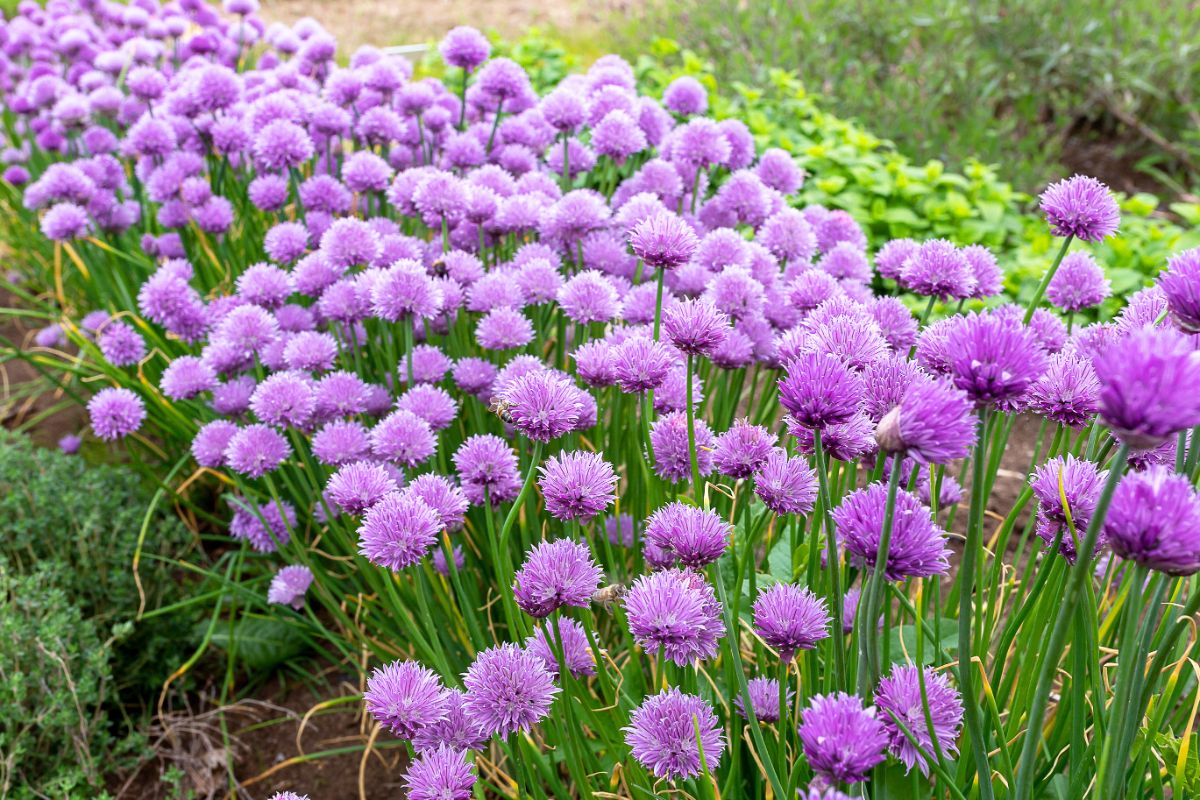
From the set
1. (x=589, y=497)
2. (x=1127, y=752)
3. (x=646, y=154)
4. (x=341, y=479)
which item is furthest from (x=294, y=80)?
(x=1127, y=752)

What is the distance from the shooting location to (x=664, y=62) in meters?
6.06

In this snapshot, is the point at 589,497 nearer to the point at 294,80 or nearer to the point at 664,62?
the point at 294,80

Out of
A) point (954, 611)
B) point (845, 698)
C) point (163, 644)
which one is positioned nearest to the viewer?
point (845, 698)

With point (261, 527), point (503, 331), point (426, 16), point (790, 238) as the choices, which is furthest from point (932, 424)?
point (426, 16)

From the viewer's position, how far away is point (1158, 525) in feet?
2.39

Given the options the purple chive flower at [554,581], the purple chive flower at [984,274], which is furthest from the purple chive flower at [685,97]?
the purple chive flower at [554,581]

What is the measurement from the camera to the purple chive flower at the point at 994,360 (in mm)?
822

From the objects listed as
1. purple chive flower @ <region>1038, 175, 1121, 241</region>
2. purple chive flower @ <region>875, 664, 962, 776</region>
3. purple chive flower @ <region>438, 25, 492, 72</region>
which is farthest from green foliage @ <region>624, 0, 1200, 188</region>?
purple chive flower @ <region>875, 664, 962, 776</region>

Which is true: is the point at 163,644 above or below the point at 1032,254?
below

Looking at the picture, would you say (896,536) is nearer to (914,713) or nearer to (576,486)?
(914,713)

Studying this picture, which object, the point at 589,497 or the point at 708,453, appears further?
the point at 708,453

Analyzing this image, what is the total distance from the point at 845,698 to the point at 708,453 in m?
0.60

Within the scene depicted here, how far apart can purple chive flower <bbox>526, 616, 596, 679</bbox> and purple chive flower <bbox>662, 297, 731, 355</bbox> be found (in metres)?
0.39

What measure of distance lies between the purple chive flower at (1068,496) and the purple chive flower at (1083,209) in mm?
410
